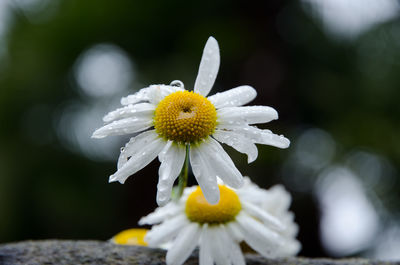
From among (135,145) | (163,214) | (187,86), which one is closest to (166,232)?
(163,214)

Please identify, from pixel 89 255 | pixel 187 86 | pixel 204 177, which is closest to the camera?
pixel 204 177

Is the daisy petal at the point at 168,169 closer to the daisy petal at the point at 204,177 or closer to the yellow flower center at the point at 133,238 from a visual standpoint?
the daisy petal at the point at 204,177

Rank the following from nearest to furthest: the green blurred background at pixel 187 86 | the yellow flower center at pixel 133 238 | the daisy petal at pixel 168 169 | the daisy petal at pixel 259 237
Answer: the daisy petal at pixel 168 169
the daisy petal at pixel 259 237
the yellow flower center at pixel 133 238
the green blurred background at pixel 187 86

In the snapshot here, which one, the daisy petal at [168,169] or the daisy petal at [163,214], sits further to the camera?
the daisy petal at [163,214]

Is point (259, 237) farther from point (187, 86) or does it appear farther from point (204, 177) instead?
point (187, 86)

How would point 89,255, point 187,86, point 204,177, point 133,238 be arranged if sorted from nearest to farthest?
point 204,177
point 89,255
point 133,238
point 187,86

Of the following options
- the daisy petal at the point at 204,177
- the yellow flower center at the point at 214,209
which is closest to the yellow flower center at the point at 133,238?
the yellow flower center at the point at 214,209
